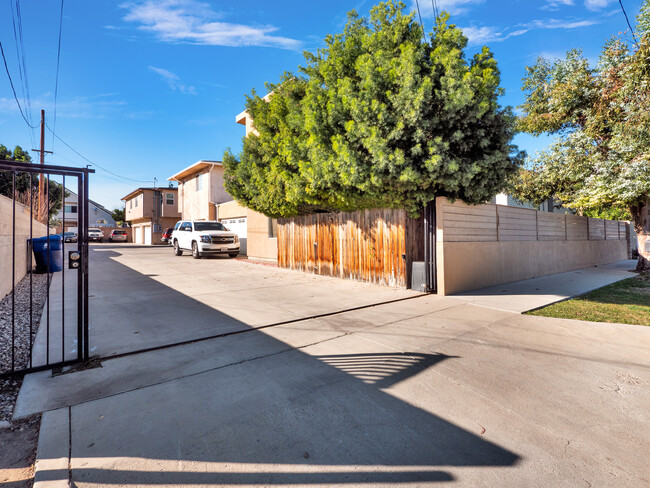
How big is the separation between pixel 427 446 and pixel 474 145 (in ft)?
22.3

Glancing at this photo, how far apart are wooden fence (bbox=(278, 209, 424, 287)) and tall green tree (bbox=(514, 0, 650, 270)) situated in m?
6.71

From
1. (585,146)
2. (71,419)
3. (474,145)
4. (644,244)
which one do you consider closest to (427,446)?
(71,419)

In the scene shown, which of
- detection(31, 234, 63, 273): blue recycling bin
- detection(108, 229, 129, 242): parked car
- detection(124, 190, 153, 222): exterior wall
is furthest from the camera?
detection(108, 229, 129, 242): parked car

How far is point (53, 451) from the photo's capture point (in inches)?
86.4

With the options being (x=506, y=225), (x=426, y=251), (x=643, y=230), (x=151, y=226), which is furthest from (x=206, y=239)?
(x=151, y=226)

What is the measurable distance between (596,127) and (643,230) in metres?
4.65

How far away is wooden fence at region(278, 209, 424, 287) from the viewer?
28.1 feet

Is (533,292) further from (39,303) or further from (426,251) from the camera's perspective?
(39,303)

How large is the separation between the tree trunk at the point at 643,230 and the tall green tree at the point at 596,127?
0.09 ft

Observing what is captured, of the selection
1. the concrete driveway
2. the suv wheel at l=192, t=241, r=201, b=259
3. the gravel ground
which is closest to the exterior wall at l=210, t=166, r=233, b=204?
the suv wheel at l=192, t=241, r=201, b=259

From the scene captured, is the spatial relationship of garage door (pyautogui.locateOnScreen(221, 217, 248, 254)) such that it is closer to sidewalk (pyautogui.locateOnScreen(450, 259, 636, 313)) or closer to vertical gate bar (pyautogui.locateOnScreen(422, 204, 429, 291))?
vertical gate bar (pyautogui.locateOnScreen(422, 204, 429, 291))

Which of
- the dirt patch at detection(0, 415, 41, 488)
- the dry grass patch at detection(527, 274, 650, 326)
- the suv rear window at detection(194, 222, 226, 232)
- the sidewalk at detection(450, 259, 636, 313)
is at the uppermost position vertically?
the suv rear window at detection(194, 222, 226, 232)

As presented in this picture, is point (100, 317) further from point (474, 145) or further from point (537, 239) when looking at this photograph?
point (537, 239)

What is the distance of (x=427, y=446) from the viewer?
2.27 metres
